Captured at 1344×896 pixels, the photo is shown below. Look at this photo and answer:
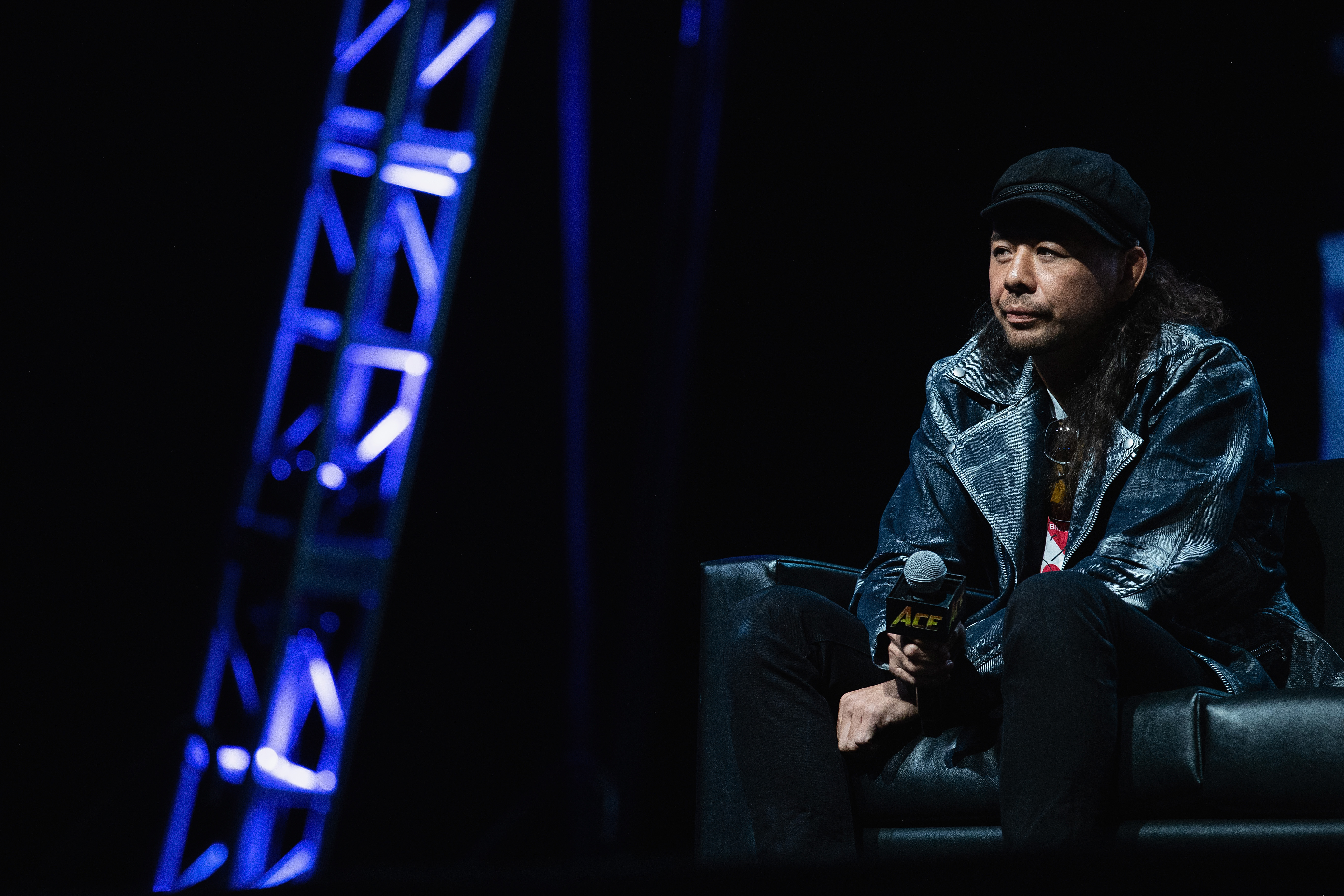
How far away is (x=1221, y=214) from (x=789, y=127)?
1161 millimetres

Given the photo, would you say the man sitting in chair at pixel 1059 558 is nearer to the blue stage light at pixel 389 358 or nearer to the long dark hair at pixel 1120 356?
the long dark hair at pixel 1120 356

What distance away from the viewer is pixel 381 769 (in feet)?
10.6

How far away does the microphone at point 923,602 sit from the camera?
122 centimetres

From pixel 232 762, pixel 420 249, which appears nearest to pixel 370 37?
pixel 420 249

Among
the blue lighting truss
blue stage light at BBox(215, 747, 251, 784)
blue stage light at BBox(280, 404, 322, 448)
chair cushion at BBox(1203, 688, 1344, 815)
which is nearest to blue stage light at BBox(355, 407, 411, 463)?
the blue lighting truss

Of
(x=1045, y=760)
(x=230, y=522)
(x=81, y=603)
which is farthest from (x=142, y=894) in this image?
(x=81, y=603)

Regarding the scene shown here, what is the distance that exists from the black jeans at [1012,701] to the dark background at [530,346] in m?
1.47

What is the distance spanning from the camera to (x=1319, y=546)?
1.65 meters

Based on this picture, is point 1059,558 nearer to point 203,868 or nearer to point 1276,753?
point 1276,753

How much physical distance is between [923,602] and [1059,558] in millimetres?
416

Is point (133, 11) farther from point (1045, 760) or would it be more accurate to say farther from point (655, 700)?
point (1045, 760)

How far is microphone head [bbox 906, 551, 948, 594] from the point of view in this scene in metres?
1.21

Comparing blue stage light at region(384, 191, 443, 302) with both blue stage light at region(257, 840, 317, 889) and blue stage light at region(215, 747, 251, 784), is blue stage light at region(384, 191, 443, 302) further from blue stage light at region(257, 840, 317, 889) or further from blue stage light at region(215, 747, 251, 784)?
blue stage light at region(257, 840, 317, 889)

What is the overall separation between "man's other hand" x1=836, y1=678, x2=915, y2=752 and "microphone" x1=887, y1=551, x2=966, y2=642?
130 millimetres
